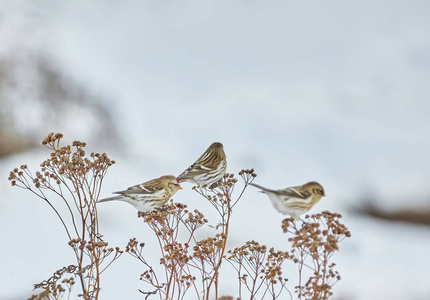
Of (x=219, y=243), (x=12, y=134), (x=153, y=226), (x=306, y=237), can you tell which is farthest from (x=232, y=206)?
(x=12, y=134)

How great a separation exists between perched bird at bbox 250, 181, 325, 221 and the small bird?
581mm

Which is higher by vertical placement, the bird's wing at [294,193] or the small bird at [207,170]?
the small bird at [207,170]

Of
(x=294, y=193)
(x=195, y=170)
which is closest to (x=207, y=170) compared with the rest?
(x=195, y=170)

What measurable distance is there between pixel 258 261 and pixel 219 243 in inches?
7.5

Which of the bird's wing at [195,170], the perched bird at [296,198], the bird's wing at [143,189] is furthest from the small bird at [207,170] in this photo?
the perched bird at [296,198]

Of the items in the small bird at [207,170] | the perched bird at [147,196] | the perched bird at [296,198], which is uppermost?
the small bird at [207,170]

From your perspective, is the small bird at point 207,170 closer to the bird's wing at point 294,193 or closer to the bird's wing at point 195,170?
the bird's wing at point 195,170

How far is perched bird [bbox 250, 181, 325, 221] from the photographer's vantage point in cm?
187

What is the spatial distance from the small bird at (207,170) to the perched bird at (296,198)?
1.91 feet

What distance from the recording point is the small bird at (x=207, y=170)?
248cm

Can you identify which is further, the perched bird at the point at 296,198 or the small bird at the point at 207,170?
the small bird at the point at 207,170

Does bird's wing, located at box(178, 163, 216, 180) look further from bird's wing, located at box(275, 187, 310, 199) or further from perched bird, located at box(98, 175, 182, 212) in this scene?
bird's wing, located at box(275, 187, 310, 199)

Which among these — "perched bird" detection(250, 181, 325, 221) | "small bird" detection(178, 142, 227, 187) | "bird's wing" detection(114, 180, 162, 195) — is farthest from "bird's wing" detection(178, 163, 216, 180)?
"perched bird" detection(250, 181, 325, 221)

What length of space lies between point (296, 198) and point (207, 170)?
723 mm
